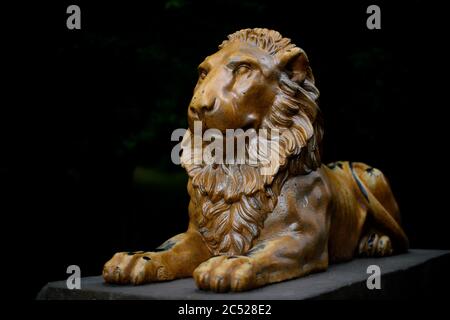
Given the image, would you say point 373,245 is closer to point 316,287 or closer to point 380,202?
point 380,202

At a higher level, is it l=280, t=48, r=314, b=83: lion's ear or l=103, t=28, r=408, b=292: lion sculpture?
l=280, t=48, r=314, b=83: lion's ear

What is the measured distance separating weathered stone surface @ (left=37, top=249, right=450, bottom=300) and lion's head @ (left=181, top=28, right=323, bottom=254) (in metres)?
0.40

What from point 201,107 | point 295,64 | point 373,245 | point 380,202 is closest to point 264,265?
point 201,107

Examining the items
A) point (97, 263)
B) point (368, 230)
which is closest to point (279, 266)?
point (368, 230)

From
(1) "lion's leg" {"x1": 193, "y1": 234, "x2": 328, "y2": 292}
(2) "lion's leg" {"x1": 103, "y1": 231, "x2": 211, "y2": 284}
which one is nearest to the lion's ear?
A: (1) "lion's leg" {"x1": 193, "y1": 234, "x2": 328, "y2": 292}

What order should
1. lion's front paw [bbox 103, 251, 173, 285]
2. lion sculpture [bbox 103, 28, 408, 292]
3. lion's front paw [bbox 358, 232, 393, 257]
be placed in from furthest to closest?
lion's front paw [bbox 358, 232, 393, 257] → lion sculpture [bbox 103, 28, 408, 292] → lion's front paw [bbox 103, 251, 173, 285]

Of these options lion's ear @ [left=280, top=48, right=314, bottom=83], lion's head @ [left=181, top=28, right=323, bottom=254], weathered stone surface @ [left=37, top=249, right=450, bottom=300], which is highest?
lion's ear @ [left=280, top=48, right=314, bottom=83]

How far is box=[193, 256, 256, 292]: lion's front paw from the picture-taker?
3.40 metres

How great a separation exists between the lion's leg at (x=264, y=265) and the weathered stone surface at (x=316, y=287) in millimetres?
46

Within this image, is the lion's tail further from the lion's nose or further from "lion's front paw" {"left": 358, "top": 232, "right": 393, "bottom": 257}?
the lion's nose

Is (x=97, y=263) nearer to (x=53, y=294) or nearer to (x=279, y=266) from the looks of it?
(x=53, y=294)

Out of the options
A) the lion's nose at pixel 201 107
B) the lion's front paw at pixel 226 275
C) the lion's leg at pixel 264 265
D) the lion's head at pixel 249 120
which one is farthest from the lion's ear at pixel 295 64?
the lion's front paw at pixel 226 275

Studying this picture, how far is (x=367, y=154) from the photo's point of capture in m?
7.09

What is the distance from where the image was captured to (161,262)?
3.91 m
